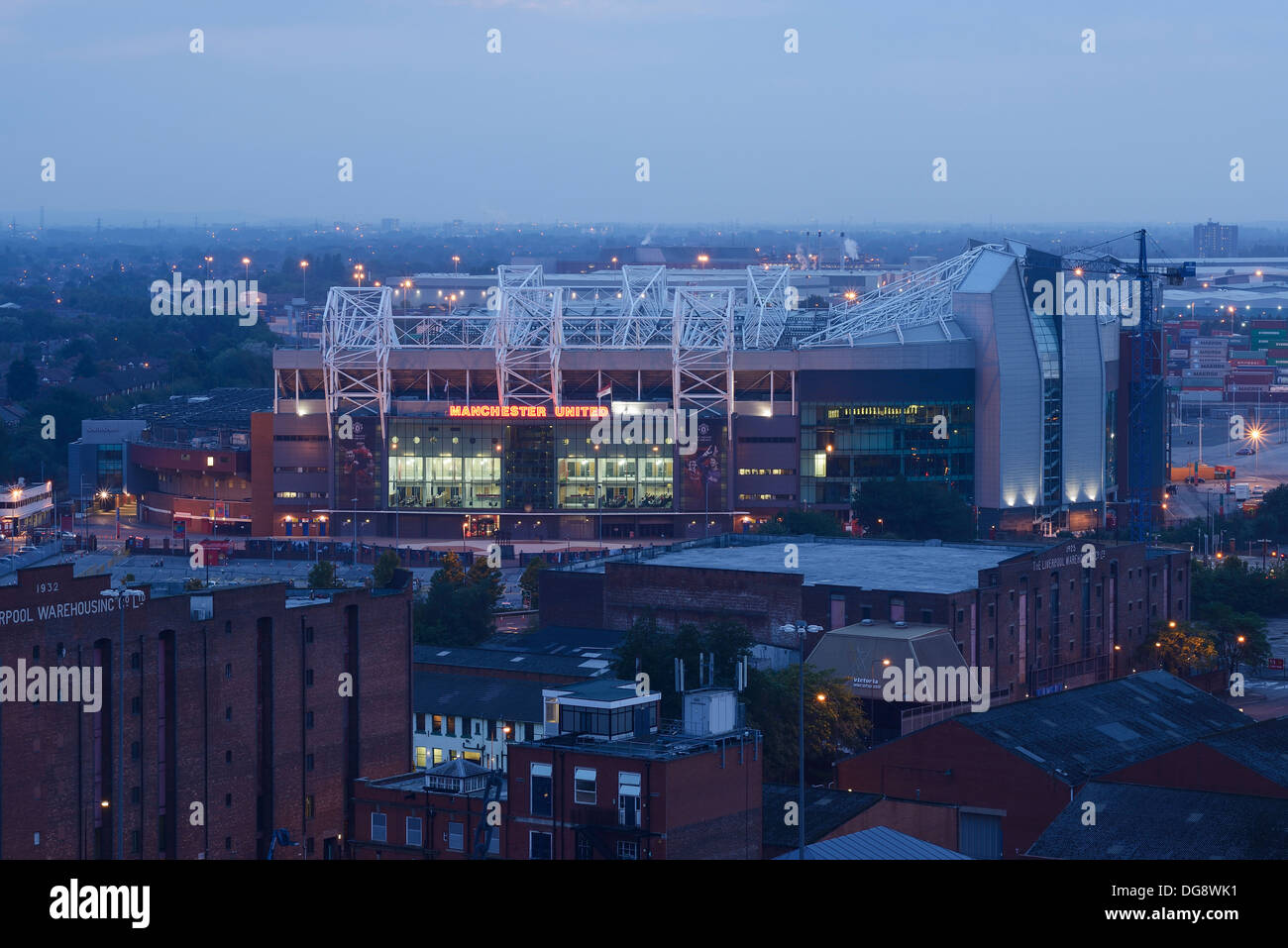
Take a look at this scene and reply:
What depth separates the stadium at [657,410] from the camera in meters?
84.1

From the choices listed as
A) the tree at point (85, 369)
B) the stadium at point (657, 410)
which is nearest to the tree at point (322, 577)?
the stadium at point (657, 410)

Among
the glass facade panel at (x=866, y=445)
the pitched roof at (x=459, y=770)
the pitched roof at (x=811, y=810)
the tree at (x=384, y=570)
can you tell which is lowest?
the tree at (x=384, y=570)

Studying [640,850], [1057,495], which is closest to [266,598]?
[640,850]

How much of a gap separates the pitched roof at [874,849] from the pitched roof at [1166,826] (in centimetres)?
228

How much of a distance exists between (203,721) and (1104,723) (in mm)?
15468

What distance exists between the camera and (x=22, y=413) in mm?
121062

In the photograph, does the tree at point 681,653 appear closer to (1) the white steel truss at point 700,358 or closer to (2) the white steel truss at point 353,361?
(1) the white steel truss at point 700,358

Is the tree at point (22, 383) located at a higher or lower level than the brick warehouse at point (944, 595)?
higher

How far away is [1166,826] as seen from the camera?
27328mm

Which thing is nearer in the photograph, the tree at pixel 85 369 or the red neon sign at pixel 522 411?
the red neon sign at pixel 522 411

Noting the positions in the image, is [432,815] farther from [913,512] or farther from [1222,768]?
[913,512]

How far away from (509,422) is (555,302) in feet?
16.9

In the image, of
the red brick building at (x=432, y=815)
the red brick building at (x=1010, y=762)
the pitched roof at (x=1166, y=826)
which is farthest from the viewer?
the red brick building at (x=1010, y=762)
